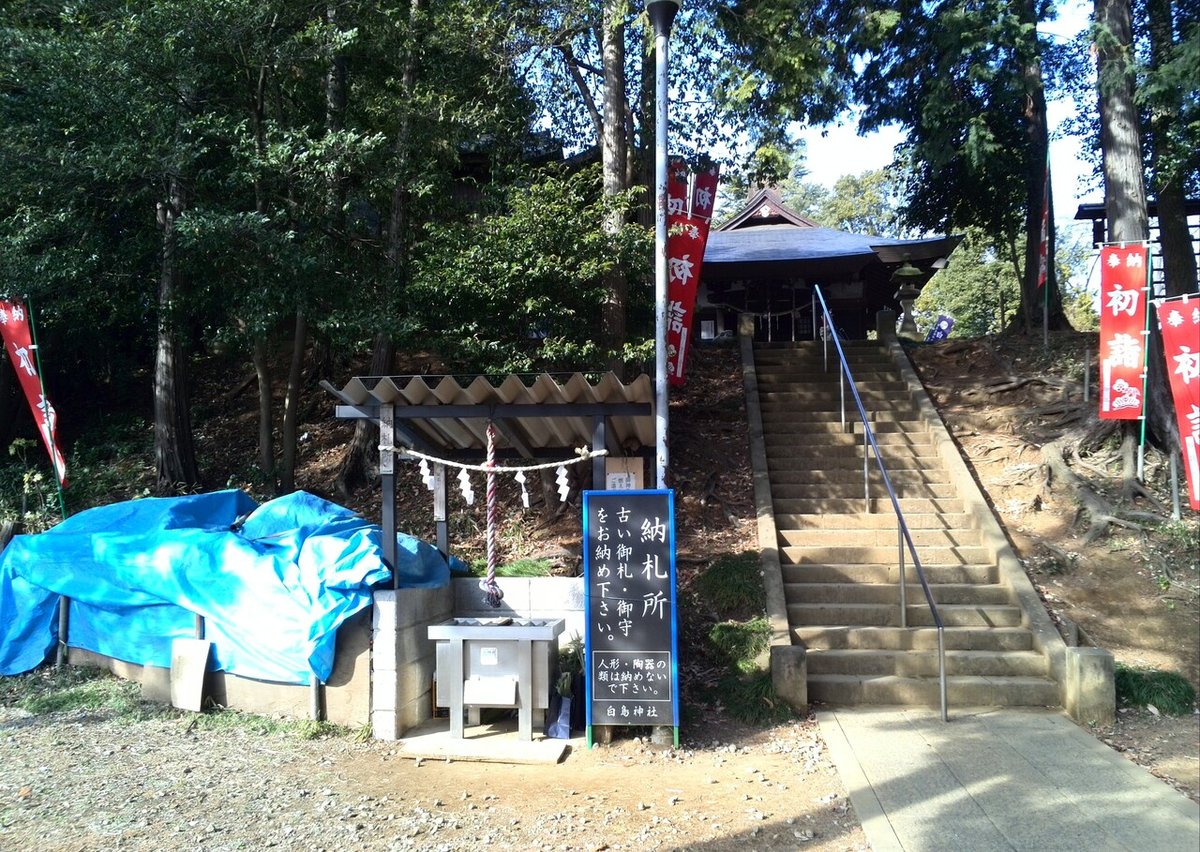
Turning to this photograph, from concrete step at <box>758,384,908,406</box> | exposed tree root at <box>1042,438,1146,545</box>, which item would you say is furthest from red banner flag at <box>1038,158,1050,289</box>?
exposed tree root at <box>1042,438,1146,545</box>

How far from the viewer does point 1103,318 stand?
9.51m

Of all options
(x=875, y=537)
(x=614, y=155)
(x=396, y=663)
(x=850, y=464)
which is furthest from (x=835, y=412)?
(x=396, y=663)

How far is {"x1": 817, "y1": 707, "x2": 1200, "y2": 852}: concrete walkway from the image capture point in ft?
14.6

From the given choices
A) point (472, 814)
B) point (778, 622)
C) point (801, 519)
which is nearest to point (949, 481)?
point (801, 519)

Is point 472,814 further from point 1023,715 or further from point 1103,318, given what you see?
point 1103,318

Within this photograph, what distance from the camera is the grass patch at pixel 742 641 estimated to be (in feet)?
23.8

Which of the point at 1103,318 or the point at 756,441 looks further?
the point at 756,441

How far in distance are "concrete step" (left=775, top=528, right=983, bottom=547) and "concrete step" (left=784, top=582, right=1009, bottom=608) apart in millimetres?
737

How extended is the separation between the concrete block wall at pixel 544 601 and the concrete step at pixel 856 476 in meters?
3.81

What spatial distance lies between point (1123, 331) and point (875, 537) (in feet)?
12.1

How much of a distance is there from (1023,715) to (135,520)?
7487 millimetres

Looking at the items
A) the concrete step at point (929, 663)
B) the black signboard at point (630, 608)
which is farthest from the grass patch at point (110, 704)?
the concrete step at point (929, 663)

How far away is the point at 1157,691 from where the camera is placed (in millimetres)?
6504

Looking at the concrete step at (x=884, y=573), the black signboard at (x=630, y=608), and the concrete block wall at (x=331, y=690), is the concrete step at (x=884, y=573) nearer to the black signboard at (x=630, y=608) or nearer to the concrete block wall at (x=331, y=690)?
the black signboard at (x=630, y=608)
